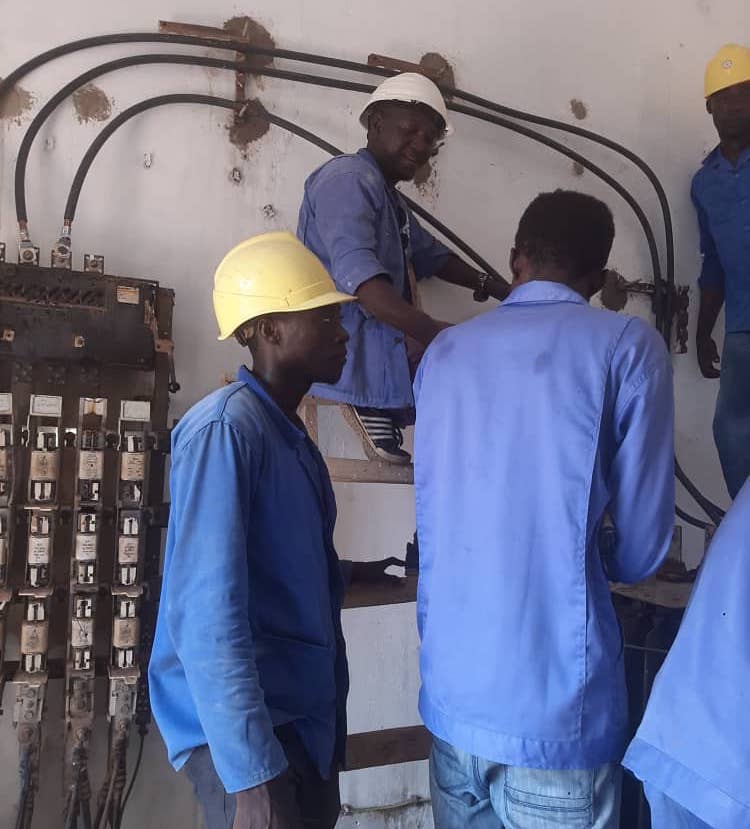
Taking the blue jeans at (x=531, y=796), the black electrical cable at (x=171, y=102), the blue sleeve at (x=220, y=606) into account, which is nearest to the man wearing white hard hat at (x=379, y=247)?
the black electrical cable at (x=171, y=102)

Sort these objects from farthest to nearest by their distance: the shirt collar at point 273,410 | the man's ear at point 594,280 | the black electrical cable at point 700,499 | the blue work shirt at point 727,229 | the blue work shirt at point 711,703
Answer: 1. the black electrical cable at point 700,499
2. the blue work shirt at point 727,229
3. the man's ear at point 594,280
4. the shirt collar at point 273,410
5. the blue work shirt at point 711,703

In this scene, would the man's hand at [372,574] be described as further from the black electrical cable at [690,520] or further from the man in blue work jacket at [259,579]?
the black electrical cable at [690,520]

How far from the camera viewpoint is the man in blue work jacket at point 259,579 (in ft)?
3.13

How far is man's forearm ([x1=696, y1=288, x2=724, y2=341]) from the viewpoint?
105 inches

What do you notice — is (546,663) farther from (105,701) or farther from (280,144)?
(280,144)

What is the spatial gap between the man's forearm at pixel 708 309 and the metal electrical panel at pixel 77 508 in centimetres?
184

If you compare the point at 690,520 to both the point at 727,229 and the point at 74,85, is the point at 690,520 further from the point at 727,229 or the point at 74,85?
the point at 74,85

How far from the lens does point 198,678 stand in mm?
959

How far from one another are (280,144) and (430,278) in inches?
22.7

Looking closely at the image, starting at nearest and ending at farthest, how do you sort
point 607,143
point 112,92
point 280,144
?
1. point 112,92
2. point 280,144
3. point 607,143

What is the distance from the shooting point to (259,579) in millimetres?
1090

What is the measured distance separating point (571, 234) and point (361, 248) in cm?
45

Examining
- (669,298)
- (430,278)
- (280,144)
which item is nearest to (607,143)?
(669,298)

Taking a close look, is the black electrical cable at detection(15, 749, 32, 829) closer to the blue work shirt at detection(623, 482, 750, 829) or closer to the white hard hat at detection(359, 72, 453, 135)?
the blue work shirt at detection(623, 482, 750, 829)
